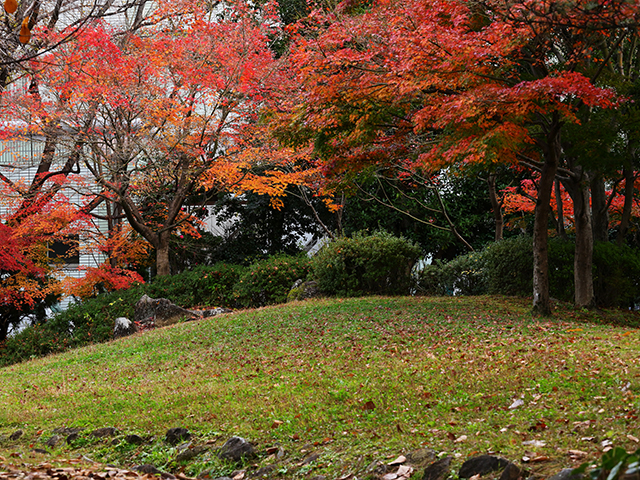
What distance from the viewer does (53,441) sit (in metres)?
5.73

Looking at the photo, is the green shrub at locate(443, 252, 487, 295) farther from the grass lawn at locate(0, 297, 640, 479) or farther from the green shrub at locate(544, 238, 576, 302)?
the grass lawn at locate(0, 297, 640, 479)

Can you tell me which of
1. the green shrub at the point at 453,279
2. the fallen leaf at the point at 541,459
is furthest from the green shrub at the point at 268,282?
the fallen leaf at the point at 541,459

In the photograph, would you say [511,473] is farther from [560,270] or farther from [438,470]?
[560,270]

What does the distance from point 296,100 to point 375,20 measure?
3.94 metres

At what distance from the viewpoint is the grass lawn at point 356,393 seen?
4.21 m

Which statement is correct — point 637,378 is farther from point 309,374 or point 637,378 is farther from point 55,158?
point 55,158

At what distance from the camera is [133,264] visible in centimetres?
1948

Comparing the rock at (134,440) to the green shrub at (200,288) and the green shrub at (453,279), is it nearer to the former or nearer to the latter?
the green shrub at (453,279)

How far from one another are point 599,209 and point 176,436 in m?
11.3

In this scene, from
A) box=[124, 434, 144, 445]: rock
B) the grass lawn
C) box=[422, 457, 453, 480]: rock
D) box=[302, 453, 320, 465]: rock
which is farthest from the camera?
box=[124, 434, 144, 445]: rock

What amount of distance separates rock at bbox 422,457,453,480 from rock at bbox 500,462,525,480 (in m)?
0.41

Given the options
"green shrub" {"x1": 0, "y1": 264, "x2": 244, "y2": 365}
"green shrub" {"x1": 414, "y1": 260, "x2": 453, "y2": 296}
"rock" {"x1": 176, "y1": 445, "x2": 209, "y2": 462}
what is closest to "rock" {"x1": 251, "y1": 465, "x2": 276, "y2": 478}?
"rock" {"x1": 176, "y1": 445, "x2": 209, "y2": 462}

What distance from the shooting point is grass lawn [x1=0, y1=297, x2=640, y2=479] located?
4.21 metres

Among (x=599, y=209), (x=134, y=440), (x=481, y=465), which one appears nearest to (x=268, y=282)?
(x=599, y=209)
